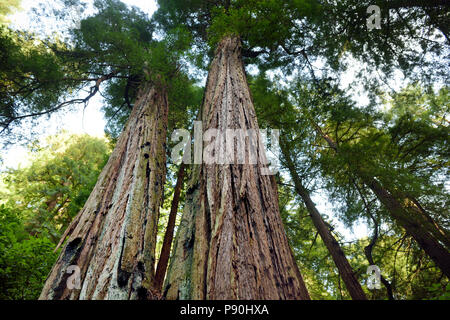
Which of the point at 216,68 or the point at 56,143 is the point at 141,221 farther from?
the point at 56,143

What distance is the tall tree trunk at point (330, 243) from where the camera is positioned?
3.61m

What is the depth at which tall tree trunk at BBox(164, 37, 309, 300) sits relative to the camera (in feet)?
2.87

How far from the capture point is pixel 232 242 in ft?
3.24

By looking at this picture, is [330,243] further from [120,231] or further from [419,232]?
[120,231]

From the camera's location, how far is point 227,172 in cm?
136

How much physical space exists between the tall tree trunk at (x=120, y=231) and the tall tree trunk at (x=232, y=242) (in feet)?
1.28

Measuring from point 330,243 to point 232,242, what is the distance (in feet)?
13.7

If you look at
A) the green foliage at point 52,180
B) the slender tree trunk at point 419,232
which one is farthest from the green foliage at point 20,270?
the slender tree trunk at point 419,232

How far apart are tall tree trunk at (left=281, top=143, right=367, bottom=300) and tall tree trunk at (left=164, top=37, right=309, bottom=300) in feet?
11.7

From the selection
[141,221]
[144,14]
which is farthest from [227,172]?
[144,14]
